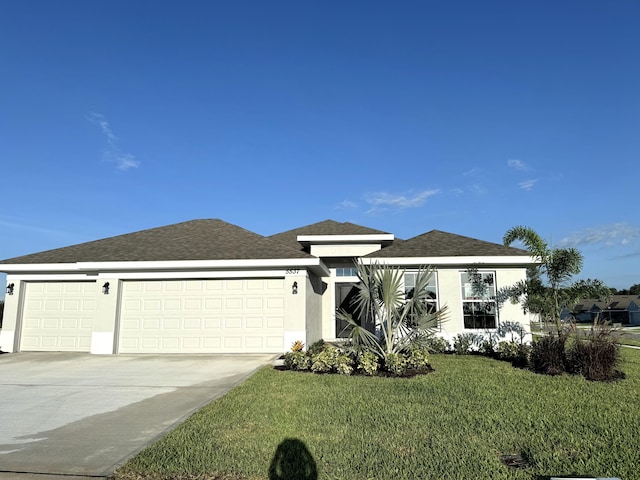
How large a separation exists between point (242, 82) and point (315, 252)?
24.0ft

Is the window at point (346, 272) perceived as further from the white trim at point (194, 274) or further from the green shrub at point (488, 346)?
the green shrub at point (488, 346)

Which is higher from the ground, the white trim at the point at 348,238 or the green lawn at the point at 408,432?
the white trim at the point at 348,238

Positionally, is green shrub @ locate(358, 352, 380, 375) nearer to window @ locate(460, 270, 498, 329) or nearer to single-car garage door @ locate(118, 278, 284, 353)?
single-car garage door @ locate(118, 278, 284, 353)

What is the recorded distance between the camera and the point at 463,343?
41.5 ft

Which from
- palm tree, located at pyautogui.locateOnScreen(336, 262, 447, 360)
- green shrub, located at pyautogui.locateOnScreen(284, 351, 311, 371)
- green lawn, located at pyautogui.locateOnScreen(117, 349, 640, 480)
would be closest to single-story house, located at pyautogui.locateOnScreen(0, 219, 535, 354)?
green shrub, located at pyautogui.locateOnScreen(284, 351, 311, 371)

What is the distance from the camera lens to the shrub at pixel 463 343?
1252 centimetres

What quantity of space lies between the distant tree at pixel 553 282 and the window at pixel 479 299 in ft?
3.36

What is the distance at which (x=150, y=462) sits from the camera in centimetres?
400

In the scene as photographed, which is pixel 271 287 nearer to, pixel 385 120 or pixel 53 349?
pixel 53 349

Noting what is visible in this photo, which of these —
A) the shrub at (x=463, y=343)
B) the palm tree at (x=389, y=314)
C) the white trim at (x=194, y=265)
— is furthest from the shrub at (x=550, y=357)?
the white trim at (x=194, y=265)

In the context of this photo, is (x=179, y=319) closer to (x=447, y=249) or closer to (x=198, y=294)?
(x=198, y=294)

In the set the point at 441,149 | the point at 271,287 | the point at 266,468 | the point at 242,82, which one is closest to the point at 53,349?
the point at 271,287

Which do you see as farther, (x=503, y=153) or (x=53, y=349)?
(x=503, y=153)

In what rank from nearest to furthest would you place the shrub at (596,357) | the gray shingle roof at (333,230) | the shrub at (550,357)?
1. the shrub at (596,357)
2. the shrub at (550,357)
3. the gray shingle roof at (333,230)
